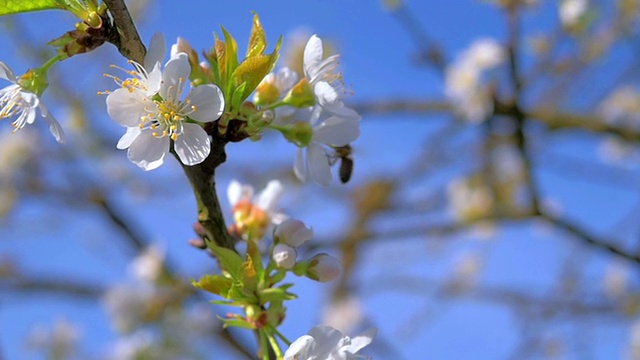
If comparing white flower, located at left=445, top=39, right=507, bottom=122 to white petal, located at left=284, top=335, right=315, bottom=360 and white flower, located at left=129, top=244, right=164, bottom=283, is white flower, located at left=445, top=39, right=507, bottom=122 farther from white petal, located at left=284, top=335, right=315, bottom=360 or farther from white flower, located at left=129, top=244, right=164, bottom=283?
white petal, located at left=284, top=335, right=315, bottom=360

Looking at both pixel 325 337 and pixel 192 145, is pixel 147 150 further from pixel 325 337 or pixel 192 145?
pixel 325 337

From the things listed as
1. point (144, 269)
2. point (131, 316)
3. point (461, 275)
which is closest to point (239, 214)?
point (144, 269)

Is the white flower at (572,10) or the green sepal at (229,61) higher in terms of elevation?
the white flower at (572,10)

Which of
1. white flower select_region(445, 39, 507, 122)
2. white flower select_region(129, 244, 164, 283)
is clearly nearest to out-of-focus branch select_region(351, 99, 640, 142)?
white flower select_region(445, 39, 507, 122)

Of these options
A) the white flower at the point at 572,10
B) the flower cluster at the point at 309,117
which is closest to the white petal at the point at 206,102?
the flower cluster at the point at 309,117

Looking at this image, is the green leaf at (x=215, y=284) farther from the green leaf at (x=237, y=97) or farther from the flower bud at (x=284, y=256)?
the green leaf at (x=237, y=97)

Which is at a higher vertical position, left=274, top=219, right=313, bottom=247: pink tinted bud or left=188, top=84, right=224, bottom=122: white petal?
left=188, top=84, right=224, bottom=122: white petal

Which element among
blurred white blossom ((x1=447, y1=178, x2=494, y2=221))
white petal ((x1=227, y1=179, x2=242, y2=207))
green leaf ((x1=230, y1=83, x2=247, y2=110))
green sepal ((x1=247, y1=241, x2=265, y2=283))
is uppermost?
blurred white blossom ((x1=447, y1=178, x2=494, y2=221))
